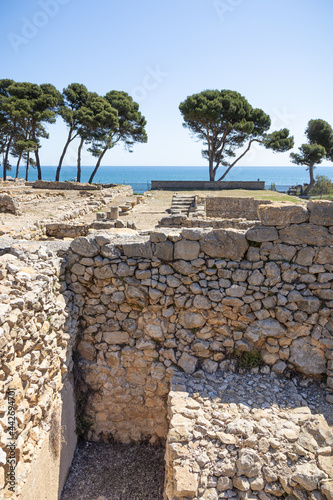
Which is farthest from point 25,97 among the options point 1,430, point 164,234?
point 1,430

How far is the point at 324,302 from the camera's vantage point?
485cm

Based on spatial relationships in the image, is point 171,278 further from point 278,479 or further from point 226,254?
point 278,479

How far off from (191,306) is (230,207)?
51.3 ft

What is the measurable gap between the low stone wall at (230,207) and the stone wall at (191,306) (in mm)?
14836

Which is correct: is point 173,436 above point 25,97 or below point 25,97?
below

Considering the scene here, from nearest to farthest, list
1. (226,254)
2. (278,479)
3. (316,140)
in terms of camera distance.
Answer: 1. (278,479)
2. (226,254)
3. (316,140)

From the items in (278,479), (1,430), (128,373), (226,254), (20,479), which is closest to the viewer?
(1,430)

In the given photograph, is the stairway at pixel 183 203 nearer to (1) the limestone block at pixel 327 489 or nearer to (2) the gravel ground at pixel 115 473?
(2) the gravel ground at pixel 115 473

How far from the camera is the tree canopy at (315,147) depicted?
31.9 m

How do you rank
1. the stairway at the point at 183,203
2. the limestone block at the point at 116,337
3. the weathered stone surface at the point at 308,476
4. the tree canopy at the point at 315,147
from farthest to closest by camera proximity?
1. the tree canopy at the point at 315,147
2. the stairway at the point at 183,203
3. the limestone block at the point at 116,337
4. the weathered stone surface at the point at 308,476

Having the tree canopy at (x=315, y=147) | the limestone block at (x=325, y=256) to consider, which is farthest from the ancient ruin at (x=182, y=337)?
the tree canopy at (x=315, y=147)

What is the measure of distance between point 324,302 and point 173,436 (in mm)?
2763

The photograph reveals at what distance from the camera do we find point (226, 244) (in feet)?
16.2

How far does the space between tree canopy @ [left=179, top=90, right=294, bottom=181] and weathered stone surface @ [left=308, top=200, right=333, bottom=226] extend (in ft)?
82.8
